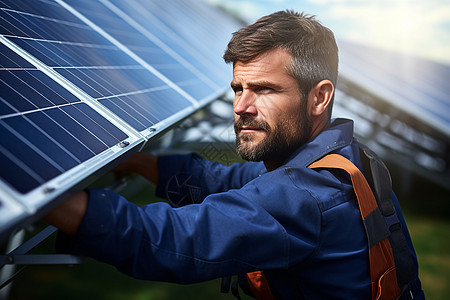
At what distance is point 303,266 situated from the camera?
73.0 inches

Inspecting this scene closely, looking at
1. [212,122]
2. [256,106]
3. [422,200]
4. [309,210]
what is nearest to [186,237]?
[309,210]

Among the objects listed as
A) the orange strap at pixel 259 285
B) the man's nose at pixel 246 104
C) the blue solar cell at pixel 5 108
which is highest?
the blue solar cell at pixel 5 108

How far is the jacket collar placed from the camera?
6.63 feet

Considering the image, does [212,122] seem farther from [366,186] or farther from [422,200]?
[422,200]

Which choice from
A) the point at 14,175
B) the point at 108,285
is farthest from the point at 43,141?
the point at 108,285

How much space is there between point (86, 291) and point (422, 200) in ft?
23.5

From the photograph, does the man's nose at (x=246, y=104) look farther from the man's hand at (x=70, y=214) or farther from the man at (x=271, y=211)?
the man's hand at (x=70, y=214)

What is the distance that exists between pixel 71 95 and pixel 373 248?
1547 mm

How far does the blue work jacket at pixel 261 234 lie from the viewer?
1378 mm

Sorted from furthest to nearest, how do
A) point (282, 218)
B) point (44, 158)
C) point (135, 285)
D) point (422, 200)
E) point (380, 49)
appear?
point (380, 49), point (422, 200), point (135, 285), point (282, 218), point (44, 158)

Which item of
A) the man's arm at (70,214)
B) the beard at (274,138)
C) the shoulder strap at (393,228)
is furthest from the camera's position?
the beard at (274,138)

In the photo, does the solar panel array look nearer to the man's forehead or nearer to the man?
the man

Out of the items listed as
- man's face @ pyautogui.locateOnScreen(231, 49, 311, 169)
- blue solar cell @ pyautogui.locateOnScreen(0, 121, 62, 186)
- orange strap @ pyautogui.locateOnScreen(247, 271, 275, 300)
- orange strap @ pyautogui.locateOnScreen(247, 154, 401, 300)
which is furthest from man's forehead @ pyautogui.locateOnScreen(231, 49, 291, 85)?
blue solar cell @ pyautogui.locateOnScreen(0, 121, 62, 186)

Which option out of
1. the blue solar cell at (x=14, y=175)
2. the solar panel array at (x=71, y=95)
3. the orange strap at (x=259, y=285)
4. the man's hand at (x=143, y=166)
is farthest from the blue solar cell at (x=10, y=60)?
the orange strap at (x=259, y=285)
